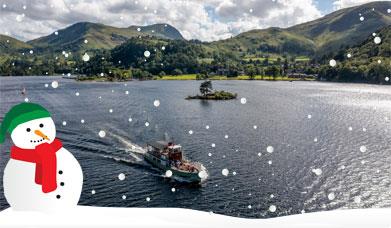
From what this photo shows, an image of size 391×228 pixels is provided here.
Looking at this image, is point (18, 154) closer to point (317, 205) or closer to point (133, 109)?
point (317, 205)

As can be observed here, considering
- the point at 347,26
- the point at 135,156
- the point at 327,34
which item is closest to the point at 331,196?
the point at 135,156

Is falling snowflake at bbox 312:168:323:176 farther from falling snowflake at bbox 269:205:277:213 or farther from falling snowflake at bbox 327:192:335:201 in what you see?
falling snowflake at bbox 269:205:277:213

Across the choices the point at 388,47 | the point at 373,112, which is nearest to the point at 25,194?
the point at 373,112

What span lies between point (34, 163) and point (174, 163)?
1116 cm

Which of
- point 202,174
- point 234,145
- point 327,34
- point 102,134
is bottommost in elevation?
point 202,174

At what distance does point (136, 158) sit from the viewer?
1992 cm

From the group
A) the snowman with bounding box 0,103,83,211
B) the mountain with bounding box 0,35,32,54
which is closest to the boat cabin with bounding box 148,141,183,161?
the mountain with bounding box 0,35,32,54

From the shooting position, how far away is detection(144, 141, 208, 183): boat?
1689cm

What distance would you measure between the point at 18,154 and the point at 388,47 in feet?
112

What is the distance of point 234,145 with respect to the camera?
2072 cm

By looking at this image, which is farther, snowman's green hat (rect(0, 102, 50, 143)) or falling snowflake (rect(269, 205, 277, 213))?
falling snowflake (rect(269, 205, 277, 213))

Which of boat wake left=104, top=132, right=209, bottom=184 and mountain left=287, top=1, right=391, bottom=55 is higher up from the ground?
mountain left=287, top=1, right=391, bottom=55

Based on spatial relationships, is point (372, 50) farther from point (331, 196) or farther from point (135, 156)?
point (135, 156)

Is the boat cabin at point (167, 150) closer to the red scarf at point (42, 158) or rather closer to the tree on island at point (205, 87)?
the red scarf at point (42, 158)
